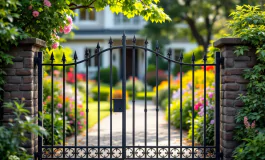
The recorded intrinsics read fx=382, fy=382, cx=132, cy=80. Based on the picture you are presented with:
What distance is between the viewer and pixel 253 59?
219 inches

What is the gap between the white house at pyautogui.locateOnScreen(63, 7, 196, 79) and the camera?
82.9ft

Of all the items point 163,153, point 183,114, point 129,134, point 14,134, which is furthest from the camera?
point 183,114

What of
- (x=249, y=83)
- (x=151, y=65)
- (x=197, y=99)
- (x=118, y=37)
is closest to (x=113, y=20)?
(x=118, y=37)

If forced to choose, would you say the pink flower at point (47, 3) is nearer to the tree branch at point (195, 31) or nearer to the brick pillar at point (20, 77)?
the brick pillar at point (20, 77)

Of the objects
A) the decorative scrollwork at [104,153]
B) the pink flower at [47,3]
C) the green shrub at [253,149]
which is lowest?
the decorative scrollwork at [104,153]

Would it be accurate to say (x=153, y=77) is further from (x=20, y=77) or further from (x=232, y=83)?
(x=20, y=77)

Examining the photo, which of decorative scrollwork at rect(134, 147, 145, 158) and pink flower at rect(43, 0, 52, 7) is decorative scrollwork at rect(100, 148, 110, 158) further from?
pink flower at rect(43, 0, 52, 7)

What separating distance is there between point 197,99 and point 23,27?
4.83 metres

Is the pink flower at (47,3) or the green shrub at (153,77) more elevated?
the pink flower at (47,3)

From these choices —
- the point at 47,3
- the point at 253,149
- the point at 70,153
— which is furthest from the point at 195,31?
the point at 253,149

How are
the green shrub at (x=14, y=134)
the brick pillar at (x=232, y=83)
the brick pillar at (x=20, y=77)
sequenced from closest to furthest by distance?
the green shrub at (x=14, y=134), the brick pillar at (x=20, y=77), the brick pillar at (x=232, y=83)

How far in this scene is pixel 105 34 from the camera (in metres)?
25.0

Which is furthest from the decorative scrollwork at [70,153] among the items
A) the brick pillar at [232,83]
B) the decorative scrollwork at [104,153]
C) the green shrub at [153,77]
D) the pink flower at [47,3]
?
the green shrub at [153,77]

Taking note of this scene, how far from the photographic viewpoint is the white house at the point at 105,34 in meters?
25.3
